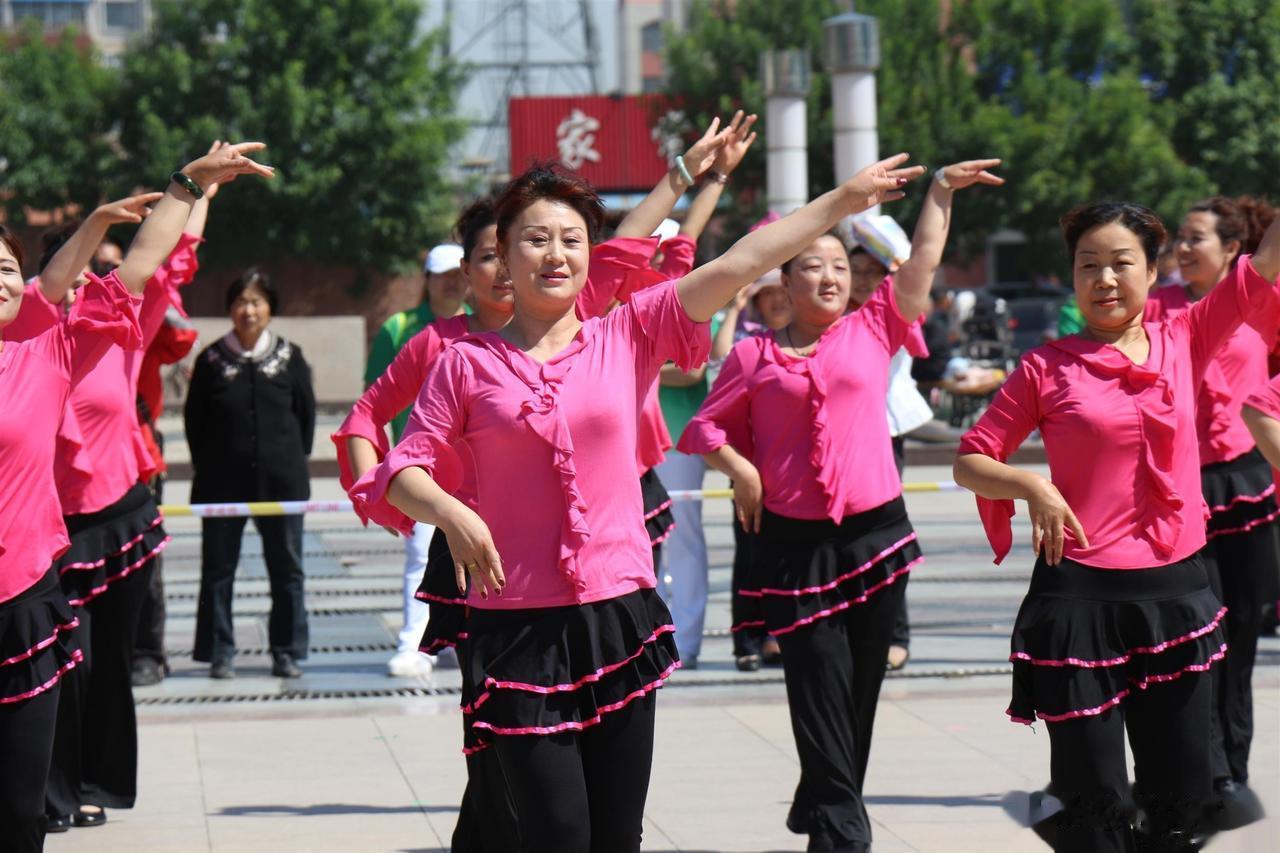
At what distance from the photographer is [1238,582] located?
648 cm

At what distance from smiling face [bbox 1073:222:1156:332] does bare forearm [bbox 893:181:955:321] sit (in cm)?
54

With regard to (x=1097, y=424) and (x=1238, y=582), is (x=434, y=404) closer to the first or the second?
(x=1097, y=424)

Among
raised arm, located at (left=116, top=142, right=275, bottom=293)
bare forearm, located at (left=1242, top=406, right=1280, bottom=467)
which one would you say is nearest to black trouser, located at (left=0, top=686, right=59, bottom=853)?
raised arm, located at (left=116, top=142, right=275, bottom=293)

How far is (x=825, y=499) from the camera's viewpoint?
19.0ft

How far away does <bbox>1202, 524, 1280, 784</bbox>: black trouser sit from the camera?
6305mm

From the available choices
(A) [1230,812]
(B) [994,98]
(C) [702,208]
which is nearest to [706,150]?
(C) [702,208]

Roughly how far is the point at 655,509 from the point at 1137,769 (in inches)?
129

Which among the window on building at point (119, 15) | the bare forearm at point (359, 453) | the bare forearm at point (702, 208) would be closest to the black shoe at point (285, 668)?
the bare forearm at point (359, 453)

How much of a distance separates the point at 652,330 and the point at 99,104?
3924cm

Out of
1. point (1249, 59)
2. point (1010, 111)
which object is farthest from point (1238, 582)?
point (1249, 59)

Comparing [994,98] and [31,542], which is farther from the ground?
[994,98]

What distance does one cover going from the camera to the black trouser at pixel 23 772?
14.9 feet

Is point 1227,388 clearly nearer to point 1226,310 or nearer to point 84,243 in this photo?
point 1226,310

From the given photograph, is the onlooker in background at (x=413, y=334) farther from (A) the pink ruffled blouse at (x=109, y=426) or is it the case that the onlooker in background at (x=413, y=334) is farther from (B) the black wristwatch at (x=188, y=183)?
(B) the black wristwatch at (x=188, y=183)
